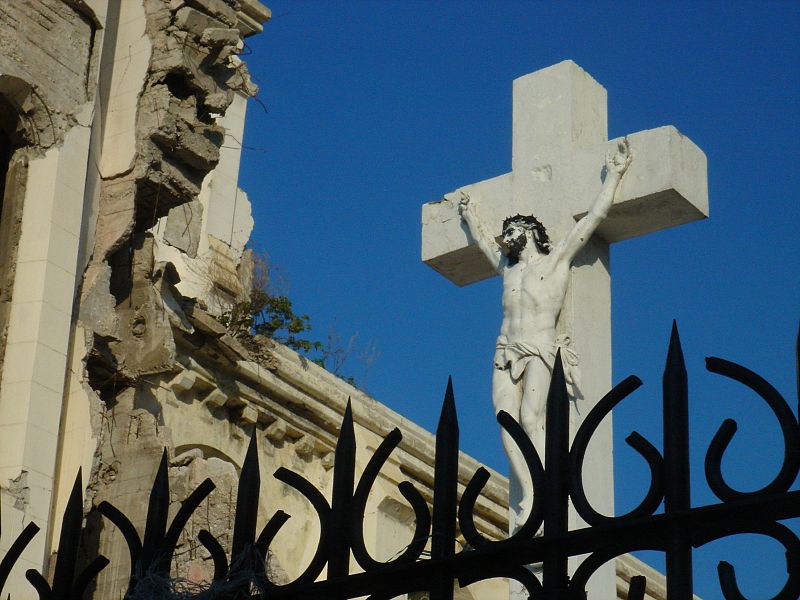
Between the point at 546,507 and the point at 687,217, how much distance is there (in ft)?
18.8

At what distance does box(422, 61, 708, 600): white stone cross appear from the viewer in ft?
27.1

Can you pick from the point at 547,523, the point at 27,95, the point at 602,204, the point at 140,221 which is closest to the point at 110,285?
the point at 140,221

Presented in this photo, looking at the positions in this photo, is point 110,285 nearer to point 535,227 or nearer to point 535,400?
point 535,227

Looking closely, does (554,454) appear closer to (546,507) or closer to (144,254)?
(546,507)

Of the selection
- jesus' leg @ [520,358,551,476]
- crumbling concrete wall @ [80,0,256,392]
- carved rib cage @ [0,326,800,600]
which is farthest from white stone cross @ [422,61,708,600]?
carved rib cage @ [0,326,800,600]

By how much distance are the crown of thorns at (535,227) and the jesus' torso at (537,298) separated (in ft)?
0.20

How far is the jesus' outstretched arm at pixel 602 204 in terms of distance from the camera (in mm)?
8266

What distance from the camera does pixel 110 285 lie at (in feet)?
32.2

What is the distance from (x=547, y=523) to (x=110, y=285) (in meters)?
7.35

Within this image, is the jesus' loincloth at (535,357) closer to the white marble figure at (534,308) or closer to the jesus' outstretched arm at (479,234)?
the white marble figure at (534,308)

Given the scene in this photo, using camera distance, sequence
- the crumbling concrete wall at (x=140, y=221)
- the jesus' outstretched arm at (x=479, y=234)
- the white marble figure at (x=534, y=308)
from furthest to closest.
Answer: the crumbling concrete wall at (x=140, y=221) < the jesus' outstretched arm at (x=479, y=234) < the white marble figure at (x=534, y=308)

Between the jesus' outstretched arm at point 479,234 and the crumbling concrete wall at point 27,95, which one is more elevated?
the crumbling concrete wall at point 27,95

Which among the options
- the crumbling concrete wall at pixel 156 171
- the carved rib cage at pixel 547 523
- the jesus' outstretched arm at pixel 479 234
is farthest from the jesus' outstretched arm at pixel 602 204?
the carved rib cage at pixel 547 523

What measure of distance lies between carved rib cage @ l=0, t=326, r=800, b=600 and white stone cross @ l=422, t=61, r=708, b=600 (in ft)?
16.6
